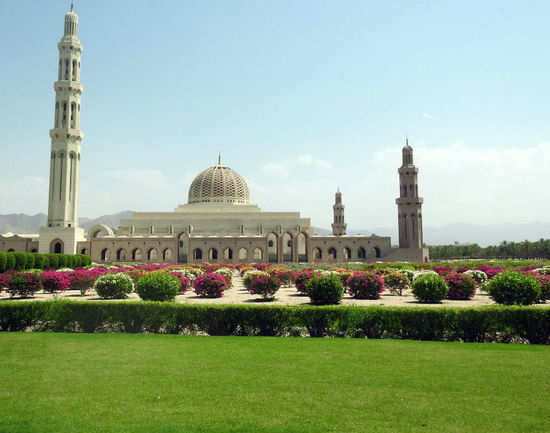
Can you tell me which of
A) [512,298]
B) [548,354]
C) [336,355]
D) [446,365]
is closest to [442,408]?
[446,365]

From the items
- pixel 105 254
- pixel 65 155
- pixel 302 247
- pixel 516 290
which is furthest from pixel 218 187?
pixel 516 290

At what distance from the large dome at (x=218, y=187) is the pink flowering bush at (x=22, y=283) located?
39365 mm

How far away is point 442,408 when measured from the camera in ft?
14.8

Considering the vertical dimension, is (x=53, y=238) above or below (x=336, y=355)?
above

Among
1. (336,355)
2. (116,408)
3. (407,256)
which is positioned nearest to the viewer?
(116,408)

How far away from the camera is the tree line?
4922 centimetres

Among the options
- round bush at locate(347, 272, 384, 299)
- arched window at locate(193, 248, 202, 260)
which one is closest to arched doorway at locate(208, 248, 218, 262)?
arched window at locate(193, 248, 202, 260)

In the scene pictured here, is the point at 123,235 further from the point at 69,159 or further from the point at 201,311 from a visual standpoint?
the point at 201,311

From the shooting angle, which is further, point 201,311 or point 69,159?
point 69,159

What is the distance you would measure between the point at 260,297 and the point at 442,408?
1115cm

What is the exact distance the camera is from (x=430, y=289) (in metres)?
13.2

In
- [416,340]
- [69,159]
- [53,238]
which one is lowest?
[416,340]

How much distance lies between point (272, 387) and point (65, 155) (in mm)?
41764

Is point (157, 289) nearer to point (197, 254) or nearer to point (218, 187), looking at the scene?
point (197, 254)
